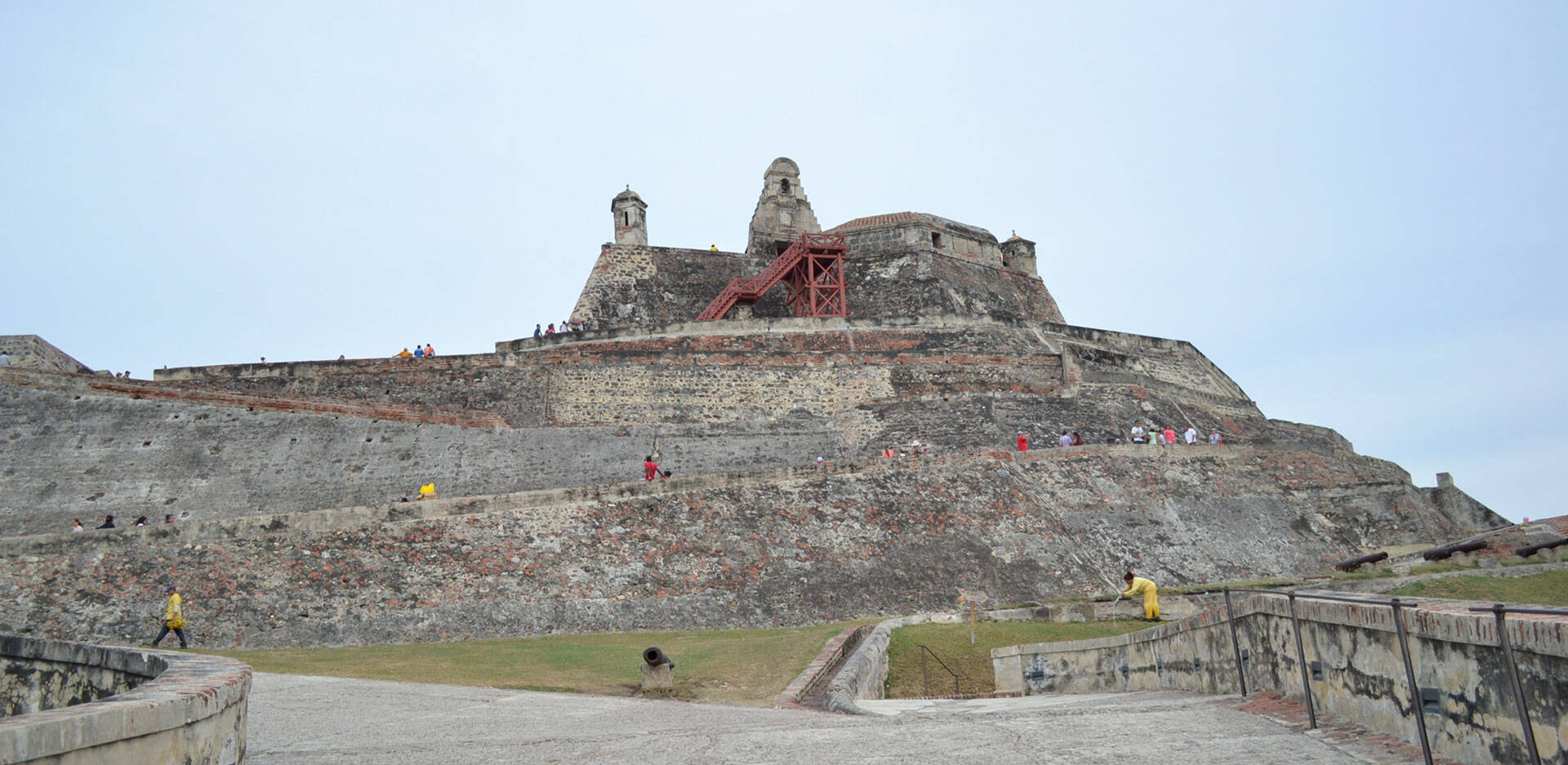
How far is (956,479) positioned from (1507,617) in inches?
648

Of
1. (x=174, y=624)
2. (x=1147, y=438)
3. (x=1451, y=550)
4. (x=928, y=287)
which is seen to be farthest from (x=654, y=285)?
(x=1451, y=550)

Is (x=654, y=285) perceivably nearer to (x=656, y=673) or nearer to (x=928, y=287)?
(x=928, y=287)

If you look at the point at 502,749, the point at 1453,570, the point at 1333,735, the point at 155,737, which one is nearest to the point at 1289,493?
the point at 1453,570

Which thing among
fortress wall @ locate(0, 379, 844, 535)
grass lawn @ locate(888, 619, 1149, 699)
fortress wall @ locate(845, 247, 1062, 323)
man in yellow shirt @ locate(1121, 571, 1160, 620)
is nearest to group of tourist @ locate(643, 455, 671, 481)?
fortress wall @ locate(0, 379, 844, 535)

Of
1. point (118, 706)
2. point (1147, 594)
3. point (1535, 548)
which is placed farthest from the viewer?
point (1535, 548)

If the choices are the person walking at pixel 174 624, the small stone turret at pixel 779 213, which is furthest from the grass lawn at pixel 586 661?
the small stone turret at pixel 779 213

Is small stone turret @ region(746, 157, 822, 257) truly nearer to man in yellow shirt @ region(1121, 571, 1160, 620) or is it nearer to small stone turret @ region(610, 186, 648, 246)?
small stone turret @ region(610, 186, 648, 246)

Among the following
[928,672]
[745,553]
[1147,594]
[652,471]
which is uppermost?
[652,471]

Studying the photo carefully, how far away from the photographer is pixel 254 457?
860 inches

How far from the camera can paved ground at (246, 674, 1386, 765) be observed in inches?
215

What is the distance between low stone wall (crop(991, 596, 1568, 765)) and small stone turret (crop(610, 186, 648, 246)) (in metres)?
28.3

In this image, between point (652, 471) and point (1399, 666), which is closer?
point (1399, 666)

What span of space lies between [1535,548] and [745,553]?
484 inches

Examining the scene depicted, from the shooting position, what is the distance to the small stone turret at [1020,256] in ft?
128
